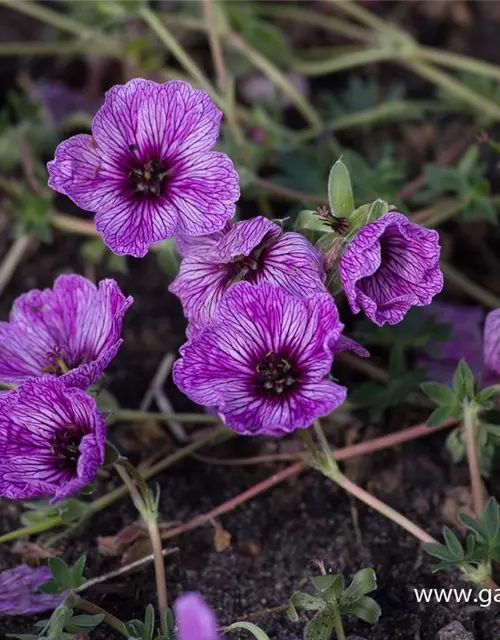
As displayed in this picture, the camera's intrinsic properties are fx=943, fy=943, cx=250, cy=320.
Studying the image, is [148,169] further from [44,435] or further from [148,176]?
[44,435]

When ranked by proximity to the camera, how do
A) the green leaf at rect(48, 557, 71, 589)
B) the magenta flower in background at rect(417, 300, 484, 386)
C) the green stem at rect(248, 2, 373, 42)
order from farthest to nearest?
the green stem at rect(248, 2, 373, 42)
the magenta flower in background at rect(417, 300, 484, 386)
the green leaf at rect(48, 557, 71, 589)

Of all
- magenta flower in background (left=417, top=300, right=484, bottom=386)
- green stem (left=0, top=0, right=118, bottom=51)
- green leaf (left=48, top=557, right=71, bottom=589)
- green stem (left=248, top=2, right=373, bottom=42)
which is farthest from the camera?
→ green stem (left=248, top=2, right=373, bottom=42)

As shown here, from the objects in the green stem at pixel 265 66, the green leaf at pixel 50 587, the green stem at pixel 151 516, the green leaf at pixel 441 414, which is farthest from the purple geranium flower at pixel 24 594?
the green stem at pixel 265 66

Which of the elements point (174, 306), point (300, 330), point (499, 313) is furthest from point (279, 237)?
point (174, 306)

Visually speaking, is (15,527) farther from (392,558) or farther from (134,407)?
(392,558)

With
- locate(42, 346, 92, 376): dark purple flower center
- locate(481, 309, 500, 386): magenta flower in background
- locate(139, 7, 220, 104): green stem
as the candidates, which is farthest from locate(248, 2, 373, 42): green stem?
locate(42, 346, 92, 376): dark purple flower center

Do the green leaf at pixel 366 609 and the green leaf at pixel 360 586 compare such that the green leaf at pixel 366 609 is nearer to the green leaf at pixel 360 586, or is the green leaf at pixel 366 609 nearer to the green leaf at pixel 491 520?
the green leaf at pixel 360 586

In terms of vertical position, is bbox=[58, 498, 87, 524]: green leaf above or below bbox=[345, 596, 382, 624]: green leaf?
above

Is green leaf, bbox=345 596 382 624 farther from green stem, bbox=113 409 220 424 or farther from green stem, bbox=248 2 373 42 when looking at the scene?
green stem, bbox=248 2 373 42

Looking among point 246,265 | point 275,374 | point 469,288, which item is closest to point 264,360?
point 275,374
